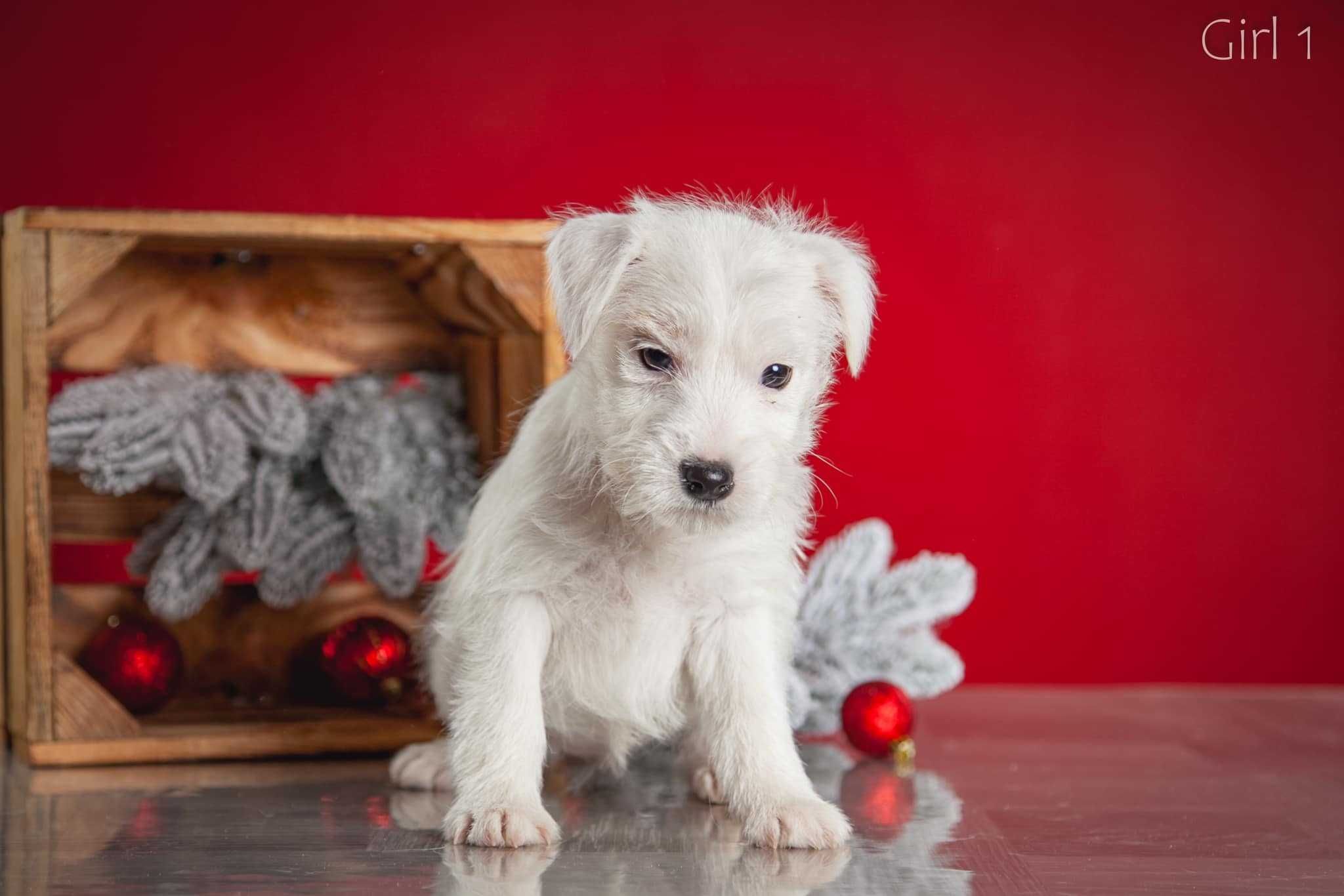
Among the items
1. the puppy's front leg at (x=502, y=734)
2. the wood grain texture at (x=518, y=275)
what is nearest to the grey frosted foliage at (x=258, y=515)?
the wood grain texture at (x=518, y=275)

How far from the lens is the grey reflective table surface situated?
2043 millimetres

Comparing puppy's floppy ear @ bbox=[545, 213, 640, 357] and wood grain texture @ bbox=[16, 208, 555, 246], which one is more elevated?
wood grain texture @ bbox=[16, 208, 555, 246]

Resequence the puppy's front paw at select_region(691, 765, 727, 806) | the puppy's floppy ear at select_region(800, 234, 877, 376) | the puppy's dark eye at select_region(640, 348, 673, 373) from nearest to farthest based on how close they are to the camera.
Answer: the puppy's dark eye at select_region(640, 348, 673, 373) < the puppy's floppy ear at select_region(800, 234, 877, 376) < the puppy's front paw at select_region(691, 765, 727, 806)

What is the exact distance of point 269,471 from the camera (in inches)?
118

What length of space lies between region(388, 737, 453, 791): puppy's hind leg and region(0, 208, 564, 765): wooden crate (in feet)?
1.03

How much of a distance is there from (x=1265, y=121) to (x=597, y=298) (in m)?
2.65

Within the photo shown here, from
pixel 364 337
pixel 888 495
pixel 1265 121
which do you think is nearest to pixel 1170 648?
pixel 888 495

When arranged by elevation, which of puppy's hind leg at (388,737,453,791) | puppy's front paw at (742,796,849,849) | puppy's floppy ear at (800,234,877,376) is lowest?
puppy's hind leg at (388,737,453,791)

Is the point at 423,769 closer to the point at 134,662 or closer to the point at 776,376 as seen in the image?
the point at 134,662

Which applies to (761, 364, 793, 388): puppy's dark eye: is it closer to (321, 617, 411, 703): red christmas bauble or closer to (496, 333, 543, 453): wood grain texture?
(496, 333, 543, 453): wood grain texture

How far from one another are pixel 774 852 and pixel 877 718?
2.61ft

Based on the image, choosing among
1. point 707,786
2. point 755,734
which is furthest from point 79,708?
point 755,734

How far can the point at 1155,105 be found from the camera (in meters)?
3.99

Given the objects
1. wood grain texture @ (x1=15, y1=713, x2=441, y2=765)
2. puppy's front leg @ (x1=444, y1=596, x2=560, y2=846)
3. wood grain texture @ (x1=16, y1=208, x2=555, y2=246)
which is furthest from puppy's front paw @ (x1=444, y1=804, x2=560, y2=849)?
wood grain texture @ (x1=16, y1=208, x2=555, y2=246)
